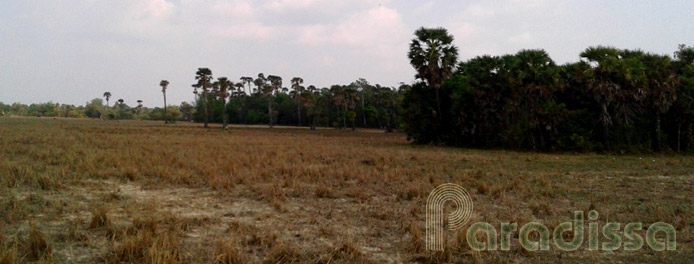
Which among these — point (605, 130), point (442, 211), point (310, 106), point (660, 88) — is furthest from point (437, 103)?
point (310, 106)

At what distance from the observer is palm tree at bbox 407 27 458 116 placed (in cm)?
3259

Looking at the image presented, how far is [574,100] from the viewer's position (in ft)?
91.5

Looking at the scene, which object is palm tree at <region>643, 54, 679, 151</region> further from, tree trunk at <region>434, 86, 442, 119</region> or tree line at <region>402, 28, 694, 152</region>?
tree trunk at <region>434, 86, 442, 119</region>

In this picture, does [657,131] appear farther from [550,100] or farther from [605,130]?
[550,100]

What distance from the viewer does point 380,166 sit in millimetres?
15828

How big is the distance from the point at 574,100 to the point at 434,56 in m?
11.1

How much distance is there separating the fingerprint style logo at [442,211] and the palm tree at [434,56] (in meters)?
22.6

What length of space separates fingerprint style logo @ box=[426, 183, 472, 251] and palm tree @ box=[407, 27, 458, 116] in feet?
74.1

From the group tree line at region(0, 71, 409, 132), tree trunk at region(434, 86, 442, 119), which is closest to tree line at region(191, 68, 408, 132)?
tree line at region(0, 71, 409, 132)

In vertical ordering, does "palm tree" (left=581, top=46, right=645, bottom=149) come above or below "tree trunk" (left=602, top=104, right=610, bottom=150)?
above

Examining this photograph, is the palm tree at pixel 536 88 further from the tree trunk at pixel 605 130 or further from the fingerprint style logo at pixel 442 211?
the fingerprint style logo at pixel 442 211

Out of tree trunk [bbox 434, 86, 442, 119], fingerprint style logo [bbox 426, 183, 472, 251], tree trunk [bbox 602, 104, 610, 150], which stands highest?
tree trunk [bbox 434, 86, 442, 119]

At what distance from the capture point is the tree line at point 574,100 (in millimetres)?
25062

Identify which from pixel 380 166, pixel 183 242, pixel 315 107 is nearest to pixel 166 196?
pixel 183 242
